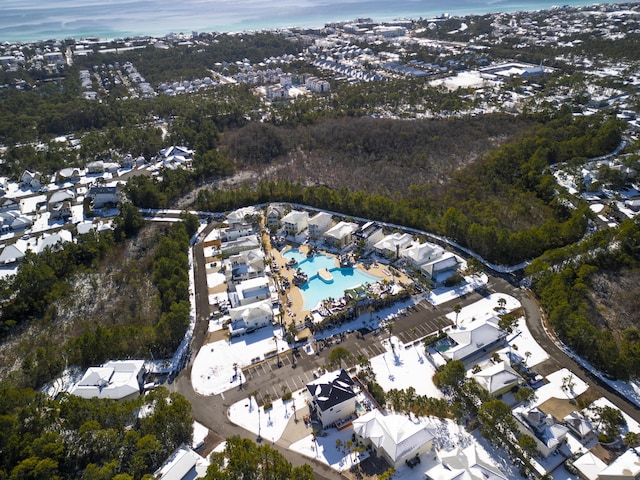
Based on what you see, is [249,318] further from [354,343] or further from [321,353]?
[354,343]

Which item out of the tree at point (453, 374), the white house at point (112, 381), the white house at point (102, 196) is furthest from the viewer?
the white house at point (102, 196)

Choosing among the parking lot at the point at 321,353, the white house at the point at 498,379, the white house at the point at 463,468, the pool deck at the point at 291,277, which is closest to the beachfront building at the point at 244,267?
the pool deck at the point at 291,277

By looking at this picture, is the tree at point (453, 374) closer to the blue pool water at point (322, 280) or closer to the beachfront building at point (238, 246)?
the blue pool water at point (322, 280)

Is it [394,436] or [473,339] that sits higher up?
[394,436]

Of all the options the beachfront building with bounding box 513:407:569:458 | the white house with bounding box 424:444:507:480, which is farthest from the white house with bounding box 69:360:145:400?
the beachfront building with bounding box 513:407:569:458

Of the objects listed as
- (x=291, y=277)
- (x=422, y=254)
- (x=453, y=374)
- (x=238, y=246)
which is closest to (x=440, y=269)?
(x=422, y=254)

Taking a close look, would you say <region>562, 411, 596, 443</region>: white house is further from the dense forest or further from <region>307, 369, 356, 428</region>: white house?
<region>307, 369, 356, 428</region>: white house
